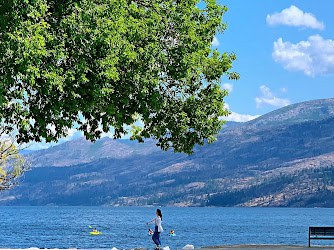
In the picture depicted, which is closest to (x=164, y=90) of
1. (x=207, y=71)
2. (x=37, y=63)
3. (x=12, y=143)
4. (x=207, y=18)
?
(x=207, y=71)

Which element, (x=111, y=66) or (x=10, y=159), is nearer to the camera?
(x=111, y=66)

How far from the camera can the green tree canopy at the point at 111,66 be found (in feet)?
73.3

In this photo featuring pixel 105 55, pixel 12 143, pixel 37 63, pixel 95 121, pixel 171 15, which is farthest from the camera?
pixel 12 143

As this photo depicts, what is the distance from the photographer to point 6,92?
23.1 meters

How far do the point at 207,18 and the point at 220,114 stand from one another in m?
5.24

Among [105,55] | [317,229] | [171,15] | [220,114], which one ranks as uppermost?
[171,15]

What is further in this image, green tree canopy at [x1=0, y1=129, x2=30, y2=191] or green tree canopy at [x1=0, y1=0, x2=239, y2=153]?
green tree canopy at [x1=0, y1=129, x2=30, y2=191]

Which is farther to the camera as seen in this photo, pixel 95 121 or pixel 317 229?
pixel 317 229

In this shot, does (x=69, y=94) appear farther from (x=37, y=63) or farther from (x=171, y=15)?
(x=171, y=15)

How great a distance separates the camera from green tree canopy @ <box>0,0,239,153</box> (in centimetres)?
2234

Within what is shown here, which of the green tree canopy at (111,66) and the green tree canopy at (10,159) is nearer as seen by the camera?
the green tree canopy at (111,66)

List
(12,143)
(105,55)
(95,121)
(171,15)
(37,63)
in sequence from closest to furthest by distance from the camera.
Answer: (37,63), (105,55), (171,15), (95,121), (12,143)

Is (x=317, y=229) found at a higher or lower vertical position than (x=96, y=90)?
lower

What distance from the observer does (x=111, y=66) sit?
77.3 ft
